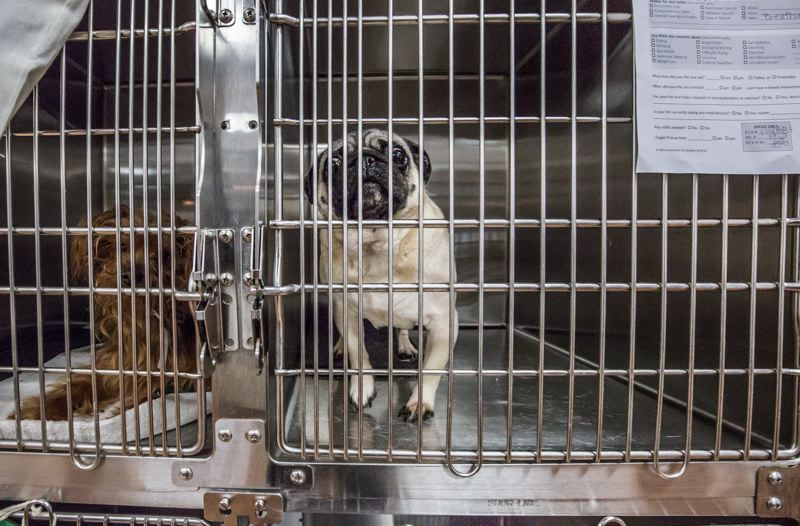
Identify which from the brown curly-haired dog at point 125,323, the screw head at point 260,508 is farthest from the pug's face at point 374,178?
the screw head at point 260,508

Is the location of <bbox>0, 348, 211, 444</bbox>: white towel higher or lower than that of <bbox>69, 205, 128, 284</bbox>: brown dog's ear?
lower

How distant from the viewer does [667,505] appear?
773 millimetres

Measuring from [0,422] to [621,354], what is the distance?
4.39 ft

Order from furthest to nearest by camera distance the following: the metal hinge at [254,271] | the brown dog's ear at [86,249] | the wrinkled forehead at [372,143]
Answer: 1. the wrinkled forehead at [372,143]
2. the brown dog's ear at [86,249]
3. the metal hinge at [254,271]

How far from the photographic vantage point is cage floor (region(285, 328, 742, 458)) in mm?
846

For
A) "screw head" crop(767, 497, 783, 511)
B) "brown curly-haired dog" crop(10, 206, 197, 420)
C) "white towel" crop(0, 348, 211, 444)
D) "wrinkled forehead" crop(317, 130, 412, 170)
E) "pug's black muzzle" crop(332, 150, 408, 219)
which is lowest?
"screw head" crop(767, 497, 783, 511)

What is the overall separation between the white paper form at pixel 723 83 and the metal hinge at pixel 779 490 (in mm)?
478

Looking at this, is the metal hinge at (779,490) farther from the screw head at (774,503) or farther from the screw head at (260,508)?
the screw head at (260,508)

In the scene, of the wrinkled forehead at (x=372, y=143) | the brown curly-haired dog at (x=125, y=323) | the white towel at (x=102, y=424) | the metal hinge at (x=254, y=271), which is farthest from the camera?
the wrinkled forehead at (x=372, y=143)

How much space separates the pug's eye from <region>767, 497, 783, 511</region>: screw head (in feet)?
3.14

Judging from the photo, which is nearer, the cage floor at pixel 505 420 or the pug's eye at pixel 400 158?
the cage floor at pixel 505 420

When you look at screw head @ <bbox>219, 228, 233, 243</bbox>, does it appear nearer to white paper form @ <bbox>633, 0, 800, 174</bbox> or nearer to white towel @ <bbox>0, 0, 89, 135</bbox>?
white towel @ <bbox>0, 0, 89, 135</bbox>

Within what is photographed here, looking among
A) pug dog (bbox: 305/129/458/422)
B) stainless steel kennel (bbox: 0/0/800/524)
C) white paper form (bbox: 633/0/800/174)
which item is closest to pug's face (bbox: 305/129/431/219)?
pug dog (bbox: 305/129/458/422)

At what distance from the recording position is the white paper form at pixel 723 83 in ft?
2.35
